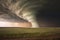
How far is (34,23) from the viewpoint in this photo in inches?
41.4

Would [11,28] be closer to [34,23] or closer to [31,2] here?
[34,23]

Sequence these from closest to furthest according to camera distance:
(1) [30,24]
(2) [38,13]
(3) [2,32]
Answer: (3) [2,32] → (1) [30,24] → (2) [38,13]

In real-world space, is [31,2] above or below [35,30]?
above

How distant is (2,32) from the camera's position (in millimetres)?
889

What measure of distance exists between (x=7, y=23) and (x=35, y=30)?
0.19 m

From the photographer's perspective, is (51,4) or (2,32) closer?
(2,32)

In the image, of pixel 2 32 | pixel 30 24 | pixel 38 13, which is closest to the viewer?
pixel 2 32

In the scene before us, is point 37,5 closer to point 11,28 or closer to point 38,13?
point 38,13

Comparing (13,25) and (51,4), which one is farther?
(51,4)

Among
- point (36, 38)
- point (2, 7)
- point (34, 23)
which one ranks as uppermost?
point (2, 7)

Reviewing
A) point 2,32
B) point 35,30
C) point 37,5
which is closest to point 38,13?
point 37,5

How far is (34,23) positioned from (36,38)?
13 cm

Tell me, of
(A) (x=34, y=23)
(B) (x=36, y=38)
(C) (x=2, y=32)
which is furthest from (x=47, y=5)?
(C) (x=2, y=32)

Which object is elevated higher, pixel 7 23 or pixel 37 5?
pixel 37 5
